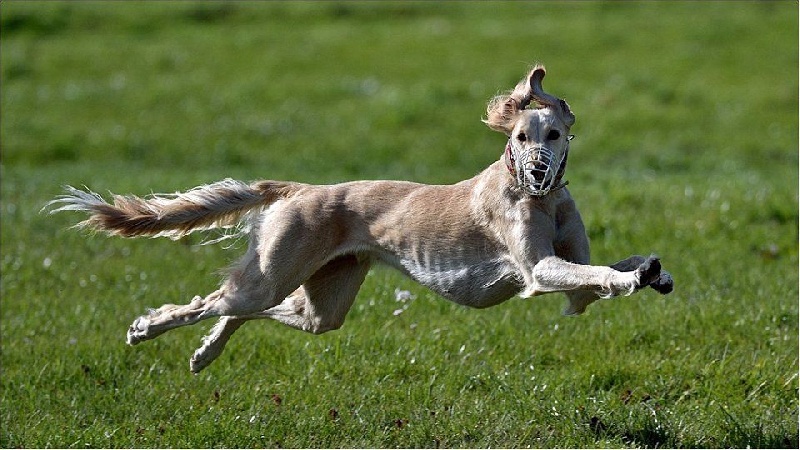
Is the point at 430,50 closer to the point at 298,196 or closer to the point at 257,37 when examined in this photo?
the point at 257,37

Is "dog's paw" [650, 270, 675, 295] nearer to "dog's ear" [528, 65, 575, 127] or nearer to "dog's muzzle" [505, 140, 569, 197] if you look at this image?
"dog's muzzle" [505, 140, 569, 197]

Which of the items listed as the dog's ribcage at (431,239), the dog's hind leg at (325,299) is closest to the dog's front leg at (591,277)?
the dog's ribcage at (431,239)

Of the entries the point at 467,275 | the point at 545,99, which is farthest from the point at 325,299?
the point at 545,99

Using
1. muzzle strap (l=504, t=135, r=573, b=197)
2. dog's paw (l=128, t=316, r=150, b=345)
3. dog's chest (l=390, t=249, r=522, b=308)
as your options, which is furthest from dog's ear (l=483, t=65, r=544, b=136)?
dog's paw (l=128, t=316, r=150, b=345)

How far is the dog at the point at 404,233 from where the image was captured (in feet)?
18.9

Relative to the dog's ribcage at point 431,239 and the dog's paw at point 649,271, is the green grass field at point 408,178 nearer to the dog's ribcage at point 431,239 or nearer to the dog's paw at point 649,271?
the dog's ribcage at point 431,239

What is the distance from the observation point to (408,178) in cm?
1434

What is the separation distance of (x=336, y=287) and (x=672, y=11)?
1835 cm

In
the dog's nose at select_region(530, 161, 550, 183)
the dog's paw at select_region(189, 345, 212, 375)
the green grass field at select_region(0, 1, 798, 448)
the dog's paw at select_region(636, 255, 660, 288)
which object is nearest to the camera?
the dog's paw at select_region(636, 255, 660, 288)

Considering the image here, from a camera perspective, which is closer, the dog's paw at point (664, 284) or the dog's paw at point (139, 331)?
the dog's paw at point (664, 284)

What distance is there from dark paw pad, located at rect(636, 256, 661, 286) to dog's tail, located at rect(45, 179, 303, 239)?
2266 millimetres

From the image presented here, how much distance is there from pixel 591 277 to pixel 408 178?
890 centimetres

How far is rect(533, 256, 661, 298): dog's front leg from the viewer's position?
5191 millimetres

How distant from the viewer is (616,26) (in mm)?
22141
